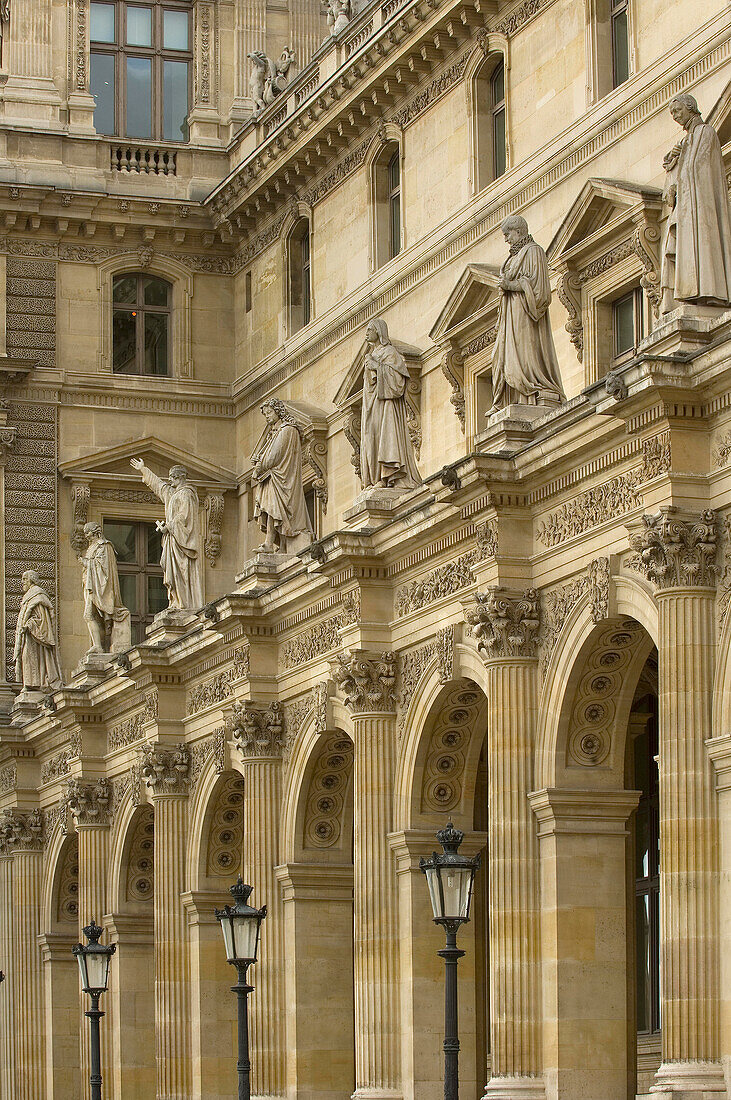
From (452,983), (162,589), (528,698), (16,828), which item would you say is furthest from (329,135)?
(452,983)

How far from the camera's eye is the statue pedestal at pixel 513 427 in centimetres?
3228

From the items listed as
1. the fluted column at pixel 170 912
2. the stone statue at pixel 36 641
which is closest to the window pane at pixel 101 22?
the stone statue at pixel 36 641

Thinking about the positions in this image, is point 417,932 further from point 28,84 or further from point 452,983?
point 28,84

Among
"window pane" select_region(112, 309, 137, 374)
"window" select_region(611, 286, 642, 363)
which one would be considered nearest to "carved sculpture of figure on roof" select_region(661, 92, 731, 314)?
A: "window" select_region(611, 286, 642, 363)

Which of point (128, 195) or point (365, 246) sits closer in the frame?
point (365, 246)

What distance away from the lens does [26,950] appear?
5081 cm

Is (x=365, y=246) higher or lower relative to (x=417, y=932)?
higher

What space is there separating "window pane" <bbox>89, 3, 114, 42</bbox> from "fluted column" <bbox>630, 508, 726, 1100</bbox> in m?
29.6

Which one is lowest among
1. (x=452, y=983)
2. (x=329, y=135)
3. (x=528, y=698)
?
(x=452, y=983)

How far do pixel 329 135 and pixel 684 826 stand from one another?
73.4 ft

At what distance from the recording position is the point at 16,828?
168 feet

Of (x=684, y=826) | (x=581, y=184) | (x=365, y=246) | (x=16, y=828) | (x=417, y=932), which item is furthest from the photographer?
(x=16, y=828)

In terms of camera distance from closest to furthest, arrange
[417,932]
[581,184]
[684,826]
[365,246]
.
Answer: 1. [684,826]
2. [417,932]
3. [581,184]
4. [365,246]

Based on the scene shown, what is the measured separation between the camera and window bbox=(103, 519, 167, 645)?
5322 cm
